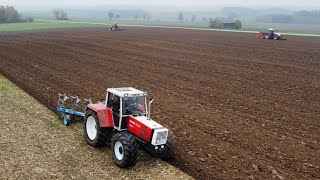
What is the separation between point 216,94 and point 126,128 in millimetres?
8145

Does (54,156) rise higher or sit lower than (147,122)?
lower

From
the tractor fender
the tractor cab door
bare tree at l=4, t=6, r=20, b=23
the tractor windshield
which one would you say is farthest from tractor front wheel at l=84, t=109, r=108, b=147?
bare tree at l=4, t=6, r=20, b=23

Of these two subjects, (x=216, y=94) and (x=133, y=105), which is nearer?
(x=133, y=105)

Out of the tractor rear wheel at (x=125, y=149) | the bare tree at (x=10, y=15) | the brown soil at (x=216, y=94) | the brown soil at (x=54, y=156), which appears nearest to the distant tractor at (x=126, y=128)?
the tractor rear wheel at (x=125, y=149)

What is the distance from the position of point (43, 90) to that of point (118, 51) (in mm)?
16002

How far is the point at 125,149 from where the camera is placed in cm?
916

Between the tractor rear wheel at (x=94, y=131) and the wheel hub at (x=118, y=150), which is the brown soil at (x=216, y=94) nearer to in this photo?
the wheel hub at (x=118, y=150)

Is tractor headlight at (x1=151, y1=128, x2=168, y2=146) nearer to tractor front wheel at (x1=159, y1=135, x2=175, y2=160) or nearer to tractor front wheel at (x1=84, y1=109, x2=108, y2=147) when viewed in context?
tractor front wheel at (x1=159, y1=135, x2=175, y2=160)

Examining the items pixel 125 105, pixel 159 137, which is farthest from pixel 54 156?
pixel 159 137

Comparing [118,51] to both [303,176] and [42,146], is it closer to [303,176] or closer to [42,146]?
[42,146]

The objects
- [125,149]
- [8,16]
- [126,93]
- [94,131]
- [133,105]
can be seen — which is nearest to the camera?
[125,149]

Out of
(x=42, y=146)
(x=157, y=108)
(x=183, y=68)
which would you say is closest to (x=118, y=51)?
(x=183, y=68)

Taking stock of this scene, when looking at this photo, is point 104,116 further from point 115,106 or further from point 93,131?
point 93,131

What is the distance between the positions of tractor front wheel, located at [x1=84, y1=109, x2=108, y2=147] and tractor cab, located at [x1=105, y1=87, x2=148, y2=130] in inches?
20.1
